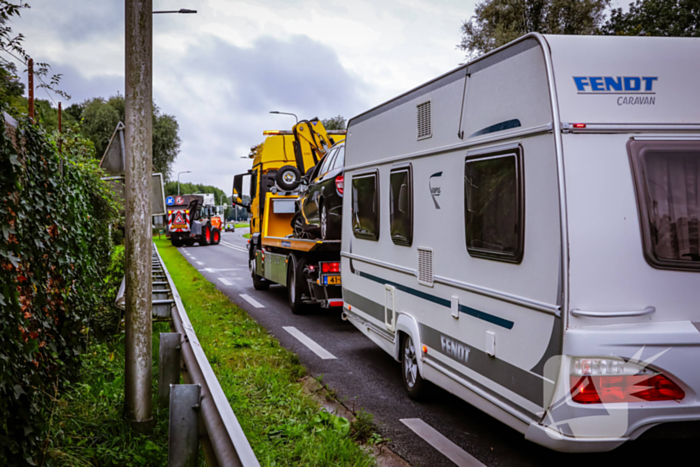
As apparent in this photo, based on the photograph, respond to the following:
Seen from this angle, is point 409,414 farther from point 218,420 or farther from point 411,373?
point 218,420

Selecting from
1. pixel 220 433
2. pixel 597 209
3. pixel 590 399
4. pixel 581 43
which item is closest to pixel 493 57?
pixel 581 43

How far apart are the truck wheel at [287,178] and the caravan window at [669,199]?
1043cm

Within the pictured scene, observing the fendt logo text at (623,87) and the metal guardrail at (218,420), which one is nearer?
the metal guardrail at (218,420)

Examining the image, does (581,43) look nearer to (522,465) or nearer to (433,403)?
(522,465)

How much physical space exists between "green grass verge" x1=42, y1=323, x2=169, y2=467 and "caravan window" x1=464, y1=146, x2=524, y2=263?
2.62 meters

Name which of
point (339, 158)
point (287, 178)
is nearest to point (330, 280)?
point (339, 158)

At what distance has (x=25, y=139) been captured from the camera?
427cm

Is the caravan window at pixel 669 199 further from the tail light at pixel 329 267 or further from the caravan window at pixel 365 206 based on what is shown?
the tail light at pixel 329 267

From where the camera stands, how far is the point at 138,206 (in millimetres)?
4410

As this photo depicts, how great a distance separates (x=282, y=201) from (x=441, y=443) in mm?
9626

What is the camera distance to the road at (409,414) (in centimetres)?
462

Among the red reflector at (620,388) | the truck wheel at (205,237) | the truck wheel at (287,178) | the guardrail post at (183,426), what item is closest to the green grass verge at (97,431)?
the guardrail post at (183,426)

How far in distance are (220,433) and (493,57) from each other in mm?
3269

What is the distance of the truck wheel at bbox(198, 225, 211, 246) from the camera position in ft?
134
